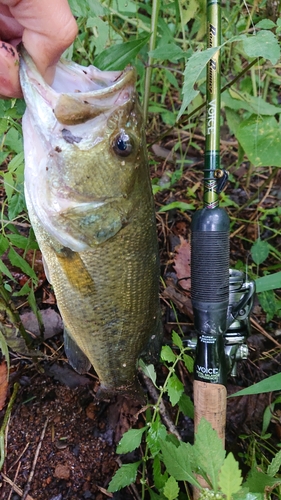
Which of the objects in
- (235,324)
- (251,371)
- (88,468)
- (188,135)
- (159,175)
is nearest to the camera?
(235,324)

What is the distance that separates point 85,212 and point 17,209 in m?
0.44

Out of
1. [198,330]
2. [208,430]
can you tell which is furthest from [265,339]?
[208,430]

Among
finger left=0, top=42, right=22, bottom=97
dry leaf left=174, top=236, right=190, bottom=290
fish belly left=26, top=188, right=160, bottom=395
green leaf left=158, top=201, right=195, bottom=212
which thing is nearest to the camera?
finger left=0, top=42, right=22, bottom=97

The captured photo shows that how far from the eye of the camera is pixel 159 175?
371 cm

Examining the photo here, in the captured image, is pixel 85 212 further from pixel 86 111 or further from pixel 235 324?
pixel 235 324

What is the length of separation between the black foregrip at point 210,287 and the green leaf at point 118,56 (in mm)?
746

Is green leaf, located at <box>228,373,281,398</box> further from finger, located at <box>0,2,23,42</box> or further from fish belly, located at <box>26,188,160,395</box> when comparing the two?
finger, located at <box>0,2,23,42</box>

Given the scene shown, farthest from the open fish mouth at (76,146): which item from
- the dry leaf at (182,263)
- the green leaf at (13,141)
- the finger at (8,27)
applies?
the dry leaf at (182,263)

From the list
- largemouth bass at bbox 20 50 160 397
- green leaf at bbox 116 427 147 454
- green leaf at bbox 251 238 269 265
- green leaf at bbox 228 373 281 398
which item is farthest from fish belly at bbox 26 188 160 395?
green leaf at bbox 251 238 269 265

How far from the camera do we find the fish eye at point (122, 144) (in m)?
1.62

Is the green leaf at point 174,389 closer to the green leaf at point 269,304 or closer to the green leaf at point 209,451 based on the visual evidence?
the green leaf at point 209,451

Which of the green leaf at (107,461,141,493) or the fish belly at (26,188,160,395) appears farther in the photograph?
the green leaf at (107,461,141,493)

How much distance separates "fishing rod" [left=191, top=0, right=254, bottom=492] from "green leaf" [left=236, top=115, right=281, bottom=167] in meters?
0.51

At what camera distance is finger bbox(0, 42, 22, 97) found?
1.38 meters
